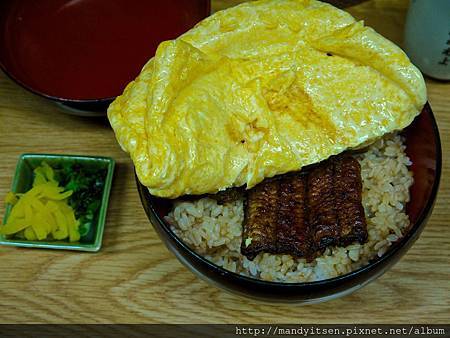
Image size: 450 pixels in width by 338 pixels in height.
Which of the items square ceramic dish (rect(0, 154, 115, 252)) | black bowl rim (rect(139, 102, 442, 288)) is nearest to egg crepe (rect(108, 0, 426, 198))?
black bowl rim (rect(139, 102, 442, 288))

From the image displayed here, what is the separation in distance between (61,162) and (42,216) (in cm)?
26

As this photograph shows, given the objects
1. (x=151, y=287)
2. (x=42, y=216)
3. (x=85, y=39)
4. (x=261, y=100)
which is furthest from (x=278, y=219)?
(x=85, y=39)

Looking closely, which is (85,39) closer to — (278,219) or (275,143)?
(275,143)

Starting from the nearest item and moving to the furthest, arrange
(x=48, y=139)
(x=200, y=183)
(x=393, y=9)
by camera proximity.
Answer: (x=200, y=183), (x=48, y=139), (x=393, y=9)

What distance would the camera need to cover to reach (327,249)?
1.84 metres

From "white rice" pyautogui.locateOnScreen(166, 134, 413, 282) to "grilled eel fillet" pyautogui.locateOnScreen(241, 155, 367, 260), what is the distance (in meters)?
0.05

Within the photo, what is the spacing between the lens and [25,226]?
207 cm

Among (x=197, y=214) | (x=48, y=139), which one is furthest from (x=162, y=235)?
(x=48, y=139)

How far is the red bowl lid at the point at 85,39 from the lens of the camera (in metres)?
2.42

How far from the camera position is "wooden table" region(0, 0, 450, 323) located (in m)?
1.96

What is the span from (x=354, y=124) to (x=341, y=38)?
11.9 inches

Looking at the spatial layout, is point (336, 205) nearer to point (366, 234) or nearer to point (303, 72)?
point (366, 234)

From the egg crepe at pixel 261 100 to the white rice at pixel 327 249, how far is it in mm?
132

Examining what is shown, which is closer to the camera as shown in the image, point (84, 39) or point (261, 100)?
point (261, 100)
